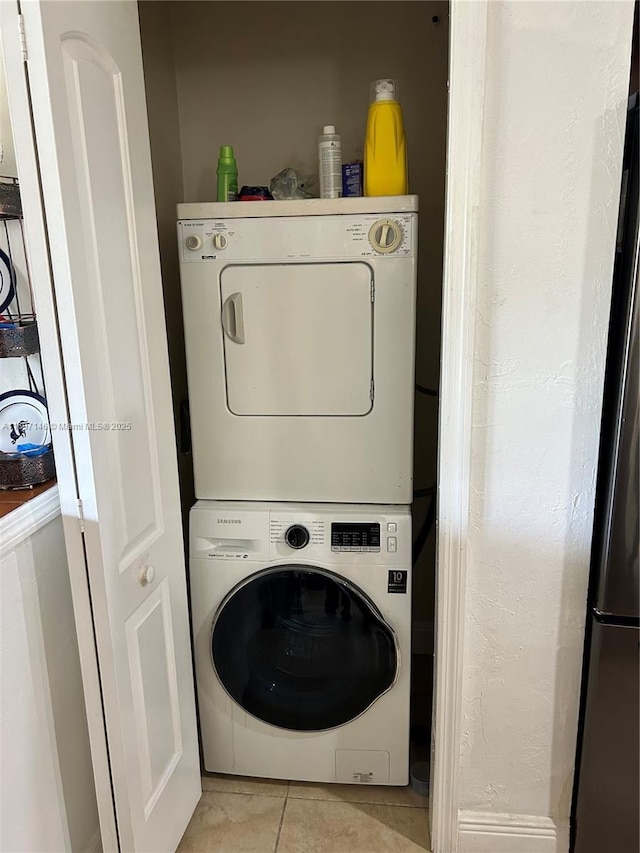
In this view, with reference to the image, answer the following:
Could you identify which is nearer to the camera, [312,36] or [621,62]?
[621,62]

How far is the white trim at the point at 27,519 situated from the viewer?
116cm

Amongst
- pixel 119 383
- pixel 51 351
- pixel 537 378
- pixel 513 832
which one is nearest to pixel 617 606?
pixel 537 378

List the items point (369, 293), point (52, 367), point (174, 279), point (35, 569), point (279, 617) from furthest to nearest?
1. point (174, 279)
2. point (279, 617)
3. point (369, 293)
4. point (35, 569)
5. point (52, 367)

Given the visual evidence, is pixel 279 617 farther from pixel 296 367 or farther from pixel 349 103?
pixel 349 103

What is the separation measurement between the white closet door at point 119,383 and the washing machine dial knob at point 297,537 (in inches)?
11.4

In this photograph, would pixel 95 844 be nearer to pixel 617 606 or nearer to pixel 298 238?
pixel 617 606

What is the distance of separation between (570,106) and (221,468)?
117 centimetres

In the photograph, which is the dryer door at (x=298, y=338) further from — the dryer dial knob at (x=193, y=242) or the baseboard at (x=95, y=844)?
the baseboard at (x=95, y=844)

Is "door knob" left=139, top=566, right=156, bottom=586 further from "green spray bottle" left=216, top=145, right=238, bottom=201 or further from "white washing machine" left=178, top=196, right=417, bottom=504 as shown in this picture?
"green spray bottle" left=216, top=145, right=238, bottom=201

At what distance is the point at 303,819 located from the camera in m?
1.77

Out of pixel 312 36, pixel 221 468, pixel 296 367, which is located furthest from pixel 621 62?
pixel 221 468

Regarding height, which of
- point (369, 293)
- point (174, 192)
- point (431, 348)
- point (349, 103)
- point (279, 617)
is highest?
point (349, 103)

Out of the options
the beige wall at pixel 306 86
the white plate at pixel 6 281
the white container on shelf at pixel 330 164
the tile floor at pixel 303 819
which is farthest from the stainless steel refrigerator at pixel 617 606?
the white plate at pixel 6 281

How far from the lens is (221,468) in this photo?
68.6 inches
